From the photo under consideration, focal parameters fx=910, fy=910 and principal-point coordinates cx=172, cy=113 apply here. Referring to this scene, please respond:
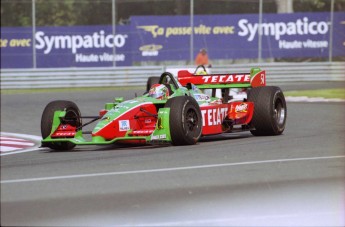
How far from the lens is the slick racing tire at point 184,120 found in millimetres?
10573

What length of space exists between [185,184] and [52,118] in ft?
13.1

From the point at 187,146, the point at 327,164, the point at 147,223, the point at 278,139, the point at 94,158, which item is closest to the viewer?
the point at 147,223

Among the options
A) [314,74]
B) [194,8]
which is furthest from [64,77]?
[314,74]

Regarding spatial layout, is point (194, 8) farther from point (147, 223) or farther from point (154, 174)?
point (147, 223)

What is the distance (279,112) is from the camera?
1234 centimetres

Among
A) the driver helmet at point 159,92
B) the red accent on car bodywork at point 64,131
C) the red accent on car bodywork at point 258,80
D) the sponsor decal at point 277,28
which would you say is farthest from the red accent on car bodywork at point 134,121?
the sponsor decal at point 277,28

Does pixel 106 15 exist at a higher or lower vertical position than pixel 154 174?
higher

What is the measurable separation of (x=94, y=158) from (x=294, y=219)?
418cm

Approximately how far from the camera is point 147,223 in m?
6.00

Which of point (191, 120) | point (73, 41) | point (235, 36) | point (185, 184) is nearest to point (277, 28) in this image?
point (235, 36)

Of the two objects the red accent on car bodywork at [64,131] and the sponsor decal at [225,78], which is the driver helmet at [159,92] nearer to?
the red accent on car bodywork at [64,131]

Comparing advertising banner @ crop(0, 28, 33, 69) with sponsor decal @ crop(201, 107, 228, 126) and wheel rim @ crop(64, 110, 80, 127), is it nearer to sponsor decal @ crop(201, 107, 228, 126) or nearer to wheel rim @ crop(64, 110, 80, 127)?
wheel rim @ crop(64, 110, 80, 127)

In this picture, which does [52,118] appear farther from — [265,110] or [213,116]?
[265,110]

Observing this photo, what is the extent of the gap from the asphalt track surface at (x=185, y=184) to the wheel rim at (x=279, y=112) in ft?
1.04
